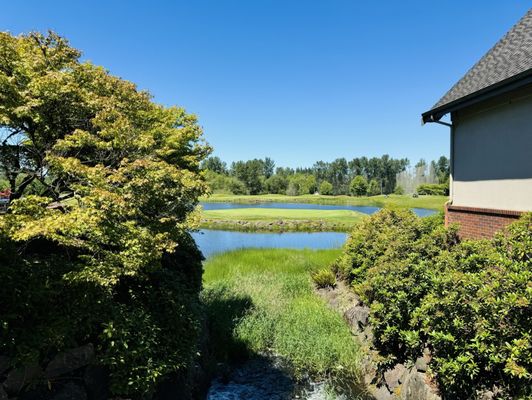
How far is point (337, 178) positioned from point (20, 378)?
382 ft

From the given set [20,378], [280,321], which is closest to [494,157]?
[280,321]

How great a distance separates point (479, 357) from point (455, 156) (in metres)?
6.02

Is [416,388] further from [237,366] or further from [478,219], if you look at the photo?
[478,219]

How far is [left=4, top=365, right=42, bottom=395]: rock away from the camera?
11.6 feet

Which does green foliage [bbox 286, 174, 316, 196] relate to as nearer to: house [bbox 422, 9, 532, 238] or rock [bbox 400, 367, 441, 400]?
house [bbox 422, 9, 532, 238]

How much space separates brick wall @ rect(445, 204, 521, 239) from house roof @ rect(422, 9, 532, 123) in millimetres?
2464

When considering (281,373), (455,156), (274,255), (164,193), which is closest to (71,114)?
(164,193)

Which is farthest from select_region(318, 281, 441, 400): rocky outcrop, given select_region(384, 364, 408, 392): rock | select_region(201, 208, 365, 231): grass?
select_region(201, 208, 365, 231): grass

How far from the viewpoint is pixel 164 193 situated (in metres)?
4.98

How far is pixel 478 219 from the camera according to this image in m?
7.93

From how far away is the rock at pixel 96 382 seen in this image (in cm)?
409

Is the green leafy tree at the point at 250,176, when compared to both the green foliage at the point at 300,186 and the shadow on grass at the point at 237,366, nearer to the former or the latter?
the green foliage at the point at 300,186

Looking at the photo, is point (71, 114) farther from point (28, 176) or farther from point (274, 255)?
point (274, 255)

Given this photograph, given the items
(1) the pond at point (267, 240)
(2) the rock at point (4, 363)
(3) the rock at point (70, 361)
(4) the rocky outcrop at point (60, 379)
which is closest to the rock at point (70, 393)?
(4) the rocky outcrop at point (60, 379)
